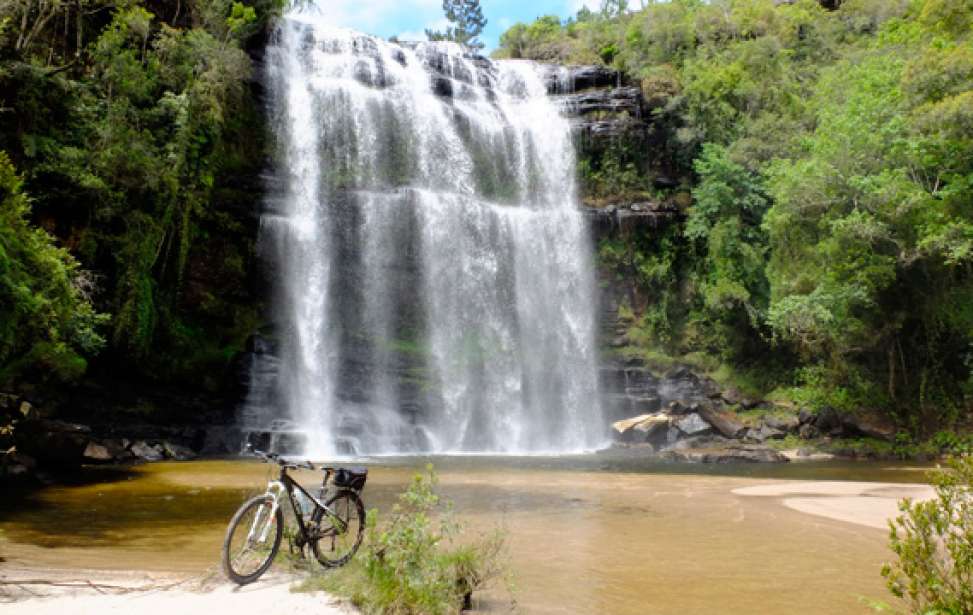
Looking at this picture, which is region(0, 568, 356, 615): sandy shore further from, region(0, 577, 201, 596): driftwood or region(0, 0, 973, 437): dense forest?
region(0, 0, 973, 437): dense forest

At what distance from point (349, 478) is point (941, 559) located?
177 inches

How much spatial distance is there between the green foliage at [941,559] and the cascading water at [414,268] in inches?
788

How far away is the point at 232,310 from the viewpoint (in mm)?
23891

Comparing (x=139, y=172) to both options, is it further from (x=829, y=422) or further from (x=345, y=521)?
(x=829, y=422)

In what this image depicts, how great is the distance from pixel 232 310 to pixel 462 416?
888 centimetres

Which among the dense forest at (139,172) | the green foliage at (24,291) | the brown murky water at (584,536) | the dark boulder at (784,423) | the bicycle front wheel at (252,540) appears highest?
the dense forest at (139,172)

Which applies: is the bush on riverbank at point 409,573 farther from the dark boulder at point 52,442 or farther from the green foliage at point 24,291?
the dark boulder at point 52,442

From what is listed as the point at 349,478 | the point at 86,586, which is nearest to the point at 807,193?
the point at 349,478

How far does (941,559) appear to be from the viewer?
12.5ft

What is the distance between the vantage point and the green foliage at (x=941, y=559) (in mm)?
3488

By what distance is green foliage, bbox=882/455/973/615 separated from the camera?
11.4ft

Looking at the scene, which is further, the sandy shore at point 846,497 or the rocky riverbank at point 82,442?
the rocky riverbank at point 82,442

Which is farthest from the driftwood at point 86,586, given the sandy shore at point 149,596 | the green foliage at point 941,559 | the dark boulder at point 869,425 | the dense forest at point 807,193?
the dark boulder at point 869,425

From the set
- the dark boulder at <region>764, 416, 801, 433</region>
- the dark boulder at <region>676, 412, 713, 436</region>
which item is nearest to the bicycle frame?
the dark boulder at <region>676, 412, 713, 436</region>
